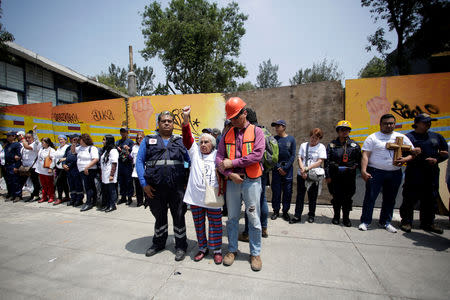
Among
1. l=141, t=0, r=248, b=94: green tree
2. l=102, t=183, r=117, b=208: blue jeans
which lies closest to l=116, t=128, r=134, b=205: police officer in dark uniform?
l=102, t=183, r=117, b=208: blue jeans

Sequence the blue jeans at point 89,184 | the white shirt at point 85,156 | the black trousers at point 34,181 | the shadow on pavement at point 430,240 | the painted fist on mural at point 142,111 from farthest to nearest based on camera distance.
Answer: the painted fist on mural at point 142,111 → the black trousers at point 34,181 → the blue jeans at point 89,184 → the white shirt at point 85,156 → the shadow on pavement at point 430,240

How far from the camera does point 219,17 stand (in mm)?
21359

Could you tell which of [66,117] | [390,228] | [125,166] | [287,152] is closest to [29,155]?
[66,117]

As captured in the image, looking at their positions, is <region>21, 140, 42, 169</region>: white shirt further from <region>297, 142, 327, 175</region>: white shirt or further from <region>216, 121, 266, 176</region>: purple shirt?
<region>297, 142, 327, 175</region>: white shirt

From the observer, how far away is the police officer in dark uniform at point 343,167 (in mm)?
3879

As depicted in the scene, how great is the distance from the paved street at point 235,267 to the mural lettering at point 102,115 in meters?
4.31

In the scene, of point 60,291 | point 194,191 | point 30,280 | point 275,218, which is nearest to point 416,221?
point 275,218

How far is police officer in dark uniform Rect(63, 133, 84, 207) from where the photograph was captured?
18.0ft

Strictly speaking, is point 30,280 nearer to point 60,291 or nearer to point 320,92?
point 60,291

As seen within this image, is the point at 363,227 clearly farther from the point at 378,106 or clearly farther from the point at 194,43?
the point at 194,43

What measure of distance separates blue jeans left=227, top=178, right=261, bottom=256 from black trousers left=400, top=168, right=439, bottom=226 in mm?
3024

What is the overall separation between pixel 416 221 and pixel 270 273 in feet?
11.8

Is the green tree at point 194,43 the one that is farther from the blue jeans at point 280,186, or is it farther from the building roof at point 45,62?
the blue jeans at point 280,186

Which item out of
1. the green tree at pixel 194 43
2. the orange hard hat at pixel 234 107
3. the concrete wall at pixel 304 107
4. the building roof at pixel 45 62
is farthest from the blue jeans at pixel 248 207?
the green tree at pixel 194 43
